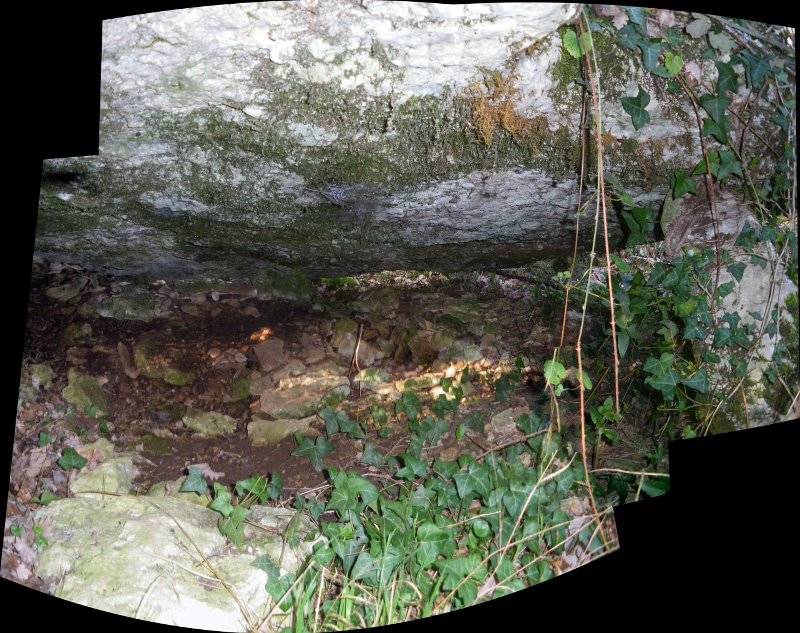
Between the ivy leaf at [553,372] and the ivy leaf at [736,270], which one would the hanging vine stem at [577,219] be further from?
the ivy leaf at [736,270]

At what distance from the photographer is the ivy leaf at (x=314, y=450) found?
3.53ft

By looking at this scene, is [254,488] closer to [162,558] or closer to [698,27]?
[162,558]

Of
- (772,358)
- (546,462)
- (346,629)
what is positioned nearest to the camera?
(346,629)

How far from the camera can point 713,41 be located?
1.08m

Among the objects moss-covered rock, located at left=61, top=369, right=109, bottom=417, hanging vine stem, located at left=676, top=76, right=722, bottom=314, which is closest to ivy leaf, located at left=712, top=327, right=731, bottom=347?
hanging vine stem, located at left=676, top=76, right=722, bottom=314

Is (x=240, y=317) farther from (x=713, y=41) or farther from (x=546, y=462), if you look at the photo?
(x=713, y=41)

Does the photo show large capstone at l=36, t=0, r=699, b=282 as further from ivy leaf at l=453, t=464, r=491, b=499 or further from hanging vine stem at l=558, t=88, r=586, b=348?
ivy leaf at l=453, t=464, r=491, b=499

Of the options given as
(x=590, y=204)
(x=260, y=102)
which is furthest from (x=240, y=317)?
(x=590, y=204)

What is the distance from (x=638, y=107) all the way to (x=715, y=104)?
148 mm

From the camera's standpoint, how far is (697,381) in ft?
3.64

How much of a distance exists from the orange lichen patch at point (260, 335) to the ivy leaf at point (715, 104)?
83 centimetres

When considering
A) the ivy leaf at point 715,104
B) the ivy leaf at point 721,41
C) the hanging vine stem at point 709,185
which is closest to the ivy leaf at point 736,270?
the hanging vine stem at point 709,185

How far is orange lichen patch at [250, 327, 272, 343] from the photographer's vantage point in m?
1.12

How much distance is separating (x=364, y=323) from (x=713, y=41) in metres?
0.76
